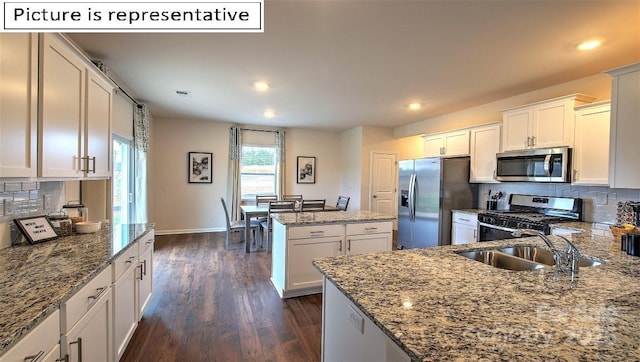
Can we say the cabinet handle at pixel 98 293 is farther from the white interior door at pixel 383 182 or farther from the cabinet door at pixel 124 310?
the white interior door at pixel 383 182

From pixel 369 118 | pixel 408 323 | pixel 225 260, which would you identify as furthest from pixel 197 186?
pixel 408 323

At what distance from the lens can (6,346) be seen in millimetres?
823

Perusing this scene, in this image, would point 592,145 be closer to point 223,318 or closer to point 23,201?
point 223,318

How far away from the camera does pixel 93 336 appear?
56.6 inches

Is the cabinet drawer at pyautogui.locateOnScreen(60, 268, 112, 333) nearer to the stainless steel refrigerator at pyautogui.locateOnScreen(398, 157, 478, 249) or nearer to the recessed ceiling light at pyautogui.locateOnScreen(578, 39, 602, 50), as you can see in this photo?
the recessed ceiling light at pyautogui.locateOnScreen(578, 39, 602, 50)

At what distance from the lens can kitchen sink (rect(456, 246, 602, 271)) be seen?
1756 millimetres

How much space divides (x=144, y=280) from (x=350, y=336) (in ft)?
6.76

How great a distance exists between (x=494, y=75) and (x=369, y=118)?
2.65 m

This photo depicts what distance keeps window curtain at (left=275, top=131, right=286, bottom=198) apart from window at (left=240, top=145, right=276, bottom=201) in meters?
0.13

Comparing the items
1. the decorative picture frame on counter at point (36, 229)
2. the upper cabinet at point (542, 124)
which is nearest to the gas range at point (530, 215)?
the upper cabinet at point (542, 124)

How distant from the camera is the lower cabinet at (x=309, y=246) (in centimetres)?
296

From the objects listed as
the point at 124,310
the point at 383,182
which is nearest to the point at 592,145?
the point at 383,182

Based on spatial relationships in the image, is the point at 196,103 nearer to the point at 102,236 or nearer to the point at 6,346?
the point at 102,236

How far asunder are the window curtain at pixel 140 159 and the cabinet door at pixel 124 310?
278 cm
